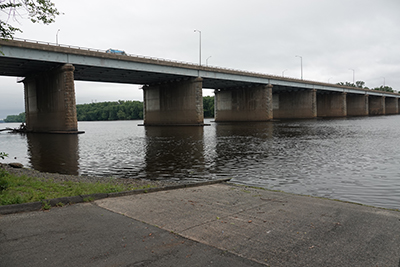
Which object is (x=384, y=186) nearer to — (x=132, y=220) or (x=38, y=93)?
(x=132, y=220)

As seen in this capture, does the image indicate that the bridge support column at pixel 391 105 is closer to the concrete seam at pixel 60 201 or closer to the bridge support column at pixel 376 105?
the bridge support column at pixel 376 105

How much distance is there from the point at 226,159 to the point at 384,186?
937cm

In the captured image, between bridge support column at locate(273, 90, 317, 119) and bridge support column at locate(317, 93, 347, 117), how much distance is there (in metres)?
19.8

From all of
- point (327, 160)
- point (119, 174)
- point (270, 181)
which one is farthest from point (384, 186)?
point (119, 174)

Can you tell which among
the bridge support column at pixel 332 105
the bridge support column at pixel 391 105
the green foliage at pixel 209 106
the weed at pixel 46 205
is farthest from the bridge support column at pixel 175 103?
the bridge support column at pixel 391 105

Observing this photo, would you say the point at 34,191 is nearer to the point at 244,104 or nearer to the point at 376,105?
the point at 244,104

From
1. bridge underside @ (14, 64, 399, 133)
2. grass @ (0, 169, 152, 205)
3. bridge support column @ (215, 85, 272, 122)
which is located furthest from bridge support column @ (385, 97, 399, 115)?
grass @ (0, 169, 152, 205)

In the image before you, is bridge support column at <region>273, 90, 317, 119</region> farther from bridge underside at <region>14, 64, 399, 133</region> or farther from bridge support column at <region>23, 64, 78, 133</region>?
bridge support column at <region>23, 64, 78, 133</region>

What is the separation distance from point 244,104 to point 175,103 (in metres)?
27.3

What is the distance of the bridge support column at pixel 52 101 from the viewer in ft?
158

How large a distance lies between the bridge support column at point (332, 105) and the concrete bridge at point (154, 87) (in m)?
0.39

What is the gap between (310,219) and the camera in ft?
21.3

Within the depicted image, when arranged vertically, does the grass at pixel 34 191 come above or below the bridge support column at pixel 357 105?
below

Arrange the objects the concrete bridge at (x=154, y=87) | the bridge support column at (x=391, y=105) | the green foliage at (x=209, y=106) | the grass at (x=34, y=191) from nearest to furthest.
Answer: the grass at (x=34, y=191) < the concrete bridge at (x=154, y=87) < the bridge support column at (x=391, y=105) < the green foliage at (x=209, y=106)
